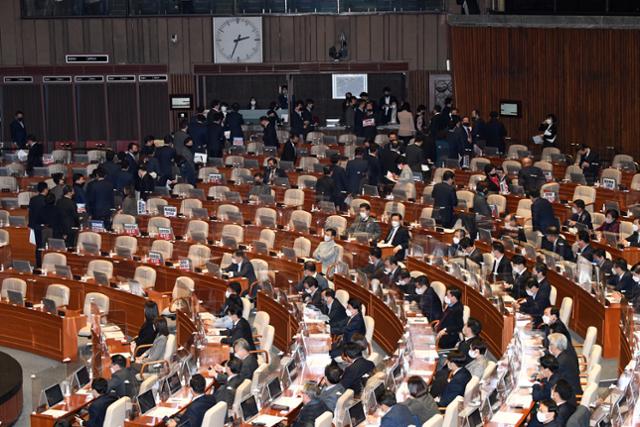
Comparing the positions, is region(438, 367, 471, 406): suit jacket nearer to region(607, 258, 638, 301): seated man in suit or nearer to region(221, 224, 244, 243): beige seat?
region(607, 258, 638, 301): seated man in suit

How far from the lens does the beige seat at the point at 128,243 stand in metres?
21.4

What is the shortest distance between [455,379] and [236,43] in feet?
64.6

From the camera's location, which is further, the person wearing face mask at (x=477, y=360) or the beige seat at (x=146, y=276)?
the beige seat at (x=146, y=276)

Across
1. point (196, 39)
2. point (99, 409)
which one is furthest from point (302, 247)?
point (196, 39)

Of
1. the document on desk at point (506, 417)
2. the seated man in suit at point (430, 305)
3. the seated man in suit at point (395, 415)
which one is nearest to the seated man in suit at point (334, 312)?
the seated man in suit at point (430, 305)

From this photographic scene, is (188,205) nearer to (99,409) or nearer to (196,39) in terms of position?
(196,39)

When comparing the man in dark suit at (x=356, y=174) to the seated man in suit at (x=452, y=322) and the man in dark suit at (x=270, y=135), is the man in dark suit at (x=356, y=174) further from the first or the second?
the seated man in suit at (x=452, y=322)

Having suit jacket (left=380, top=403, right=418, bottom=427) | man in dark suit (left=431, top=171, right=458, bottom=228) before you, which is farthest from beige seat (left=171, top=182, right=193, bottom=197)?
suit jacket (left=380, top=403, right=418, bottom=427)

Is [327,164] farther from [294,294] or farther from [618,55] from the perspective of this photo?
[294,294]

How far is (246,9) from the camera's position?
1256 inches

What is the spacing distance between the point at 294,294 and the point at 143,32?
602 inches

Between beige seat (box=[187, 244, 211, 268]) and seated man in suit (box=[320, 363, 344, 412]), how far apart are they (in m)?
7.21

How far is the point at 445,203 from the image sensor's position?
72.7 feet

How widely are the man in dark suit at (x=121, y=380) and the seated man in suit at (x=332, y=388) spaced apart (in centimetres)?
237
